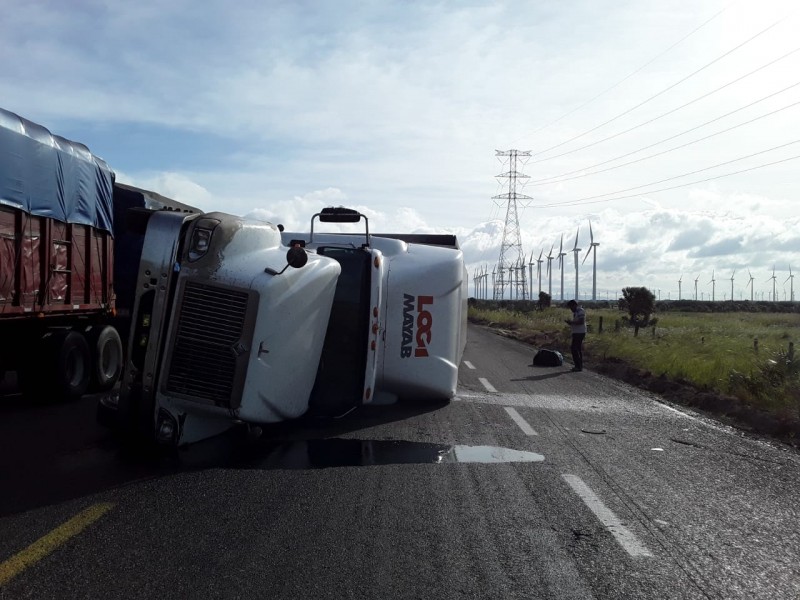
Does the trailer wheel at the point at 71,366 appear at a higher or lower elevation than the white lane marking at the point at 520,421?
higher

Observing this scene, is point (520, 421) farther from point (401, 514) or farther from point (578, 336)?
point (578, 336)

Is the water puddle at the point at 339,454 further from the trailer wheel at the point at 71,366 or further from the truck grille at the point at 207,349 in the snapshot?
the trailer wheel at the point at 71,366

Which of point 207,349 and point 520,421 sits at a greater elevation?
point 207,349

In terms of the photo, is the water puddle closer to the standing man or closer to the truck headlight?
the truck headlight

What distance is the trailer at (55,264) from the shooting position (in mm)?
9430

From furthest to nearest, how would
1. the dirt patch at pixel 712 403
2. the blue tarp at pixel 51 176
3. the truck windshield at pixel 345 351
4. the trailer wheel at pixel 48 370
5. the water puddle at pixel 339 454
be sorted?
the trailer wheel at pixel 48 370
the dirt patch at pixel 712 403
the blue tarp at pixel 51 176
the truck windshield at pixel 345 351
the water puddle at pixel 339 454

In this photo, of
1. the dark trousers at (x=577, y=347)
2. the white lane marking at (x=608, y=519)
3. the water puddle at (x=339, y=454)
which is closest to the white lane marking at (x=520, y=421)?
the water puddle at (x=339, y=454)

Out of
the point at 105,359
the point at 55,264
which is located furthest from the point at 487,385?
the point at 55,264

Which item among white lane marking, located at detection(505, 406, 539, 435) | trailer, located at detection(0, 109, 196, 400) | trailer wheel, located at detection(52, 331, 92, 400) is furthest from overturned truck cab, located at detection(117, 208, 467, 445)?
trailer wheel, located at detection(52, 331, 92, 400)

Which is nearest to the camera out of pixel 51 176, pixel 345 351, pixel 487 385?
pixel 345 351

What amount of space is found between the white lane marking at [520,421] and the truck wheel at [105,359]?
598 centimetres

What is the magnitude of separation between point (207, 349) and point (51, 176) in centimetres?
519

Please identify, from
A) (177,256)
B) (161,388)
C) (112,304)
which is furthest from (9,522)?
(112,304)

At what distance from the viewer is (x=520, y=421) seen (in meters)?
9.56
